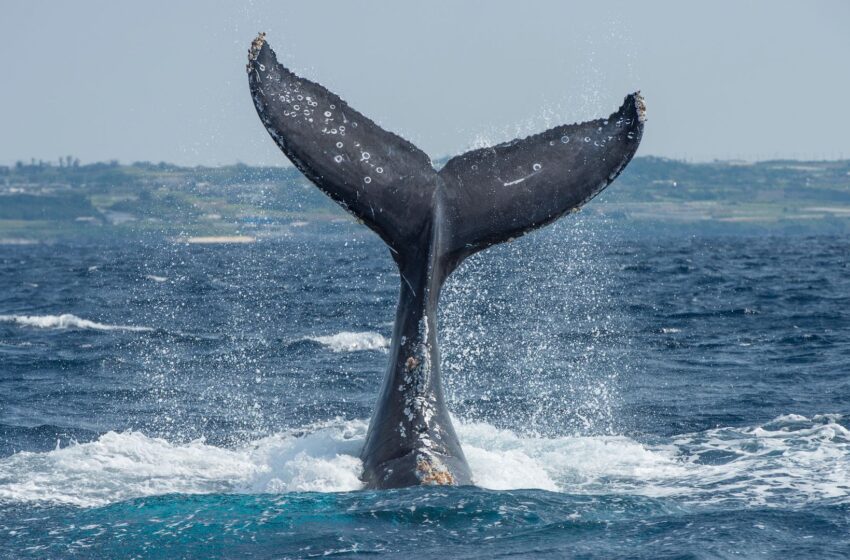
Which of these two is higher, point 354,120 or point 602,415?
point 354,120

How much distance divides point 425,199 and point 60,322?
1542cm

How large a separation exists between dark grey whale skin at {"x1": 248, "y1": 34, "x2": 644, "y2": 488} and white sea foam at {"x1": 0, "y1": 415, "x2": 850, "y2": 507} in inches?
24.1

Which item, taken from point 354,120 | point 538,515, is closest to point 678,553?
point 538,515

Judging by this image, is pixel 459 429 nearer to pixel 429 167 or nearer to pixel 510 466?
pixel 510 466

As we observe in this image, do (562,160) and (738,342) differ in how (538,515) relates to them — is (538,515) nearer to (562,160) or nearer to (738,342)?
(562,160)

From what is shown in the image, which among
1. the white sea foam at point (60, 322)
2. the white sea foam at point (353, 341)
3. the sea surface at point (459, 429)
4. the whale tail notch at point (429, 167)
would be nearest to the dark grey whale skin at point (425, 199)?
the whale tail notch at point (429, 167)

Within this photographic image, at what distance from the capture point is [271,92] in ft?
28.4

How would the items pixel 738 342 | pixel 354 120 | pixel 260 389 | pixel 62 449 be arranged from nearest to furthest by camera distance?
pixel 354 120 → pixel 62 449 → pixel 260 389 → pixel 738 342

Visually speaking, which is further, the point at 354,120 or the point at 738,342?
the point at 738,342

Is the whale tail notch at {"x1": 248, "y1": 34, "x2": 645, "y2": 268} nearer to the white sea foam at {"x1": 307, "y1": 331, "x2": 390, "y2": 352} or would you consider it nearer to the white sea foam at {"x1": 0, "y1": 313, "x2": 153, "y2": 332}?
the white sea foam at {"x1": 307, "y1": 331, "x2": 390, "y2": 352}

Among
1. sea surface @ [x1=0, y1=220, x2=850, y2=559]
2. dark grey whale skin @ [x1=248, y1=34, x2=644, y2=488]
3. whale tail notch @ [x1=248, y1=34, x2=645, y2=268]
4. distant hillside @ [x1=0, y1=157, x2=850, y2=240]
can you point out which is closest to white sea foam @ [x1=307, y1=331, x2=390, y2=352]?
sea surface @ [x1=0, y1=220, x2=850, y2=559]

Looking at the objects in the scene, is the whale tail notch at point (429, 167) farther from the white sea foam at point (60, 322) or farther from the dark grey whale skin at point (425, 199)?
the white sea foam at point (60, 322)

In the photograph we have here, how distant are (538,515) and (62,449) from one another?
4.69m

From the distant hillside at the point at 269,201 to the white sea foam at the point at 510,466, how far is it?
352 feet
